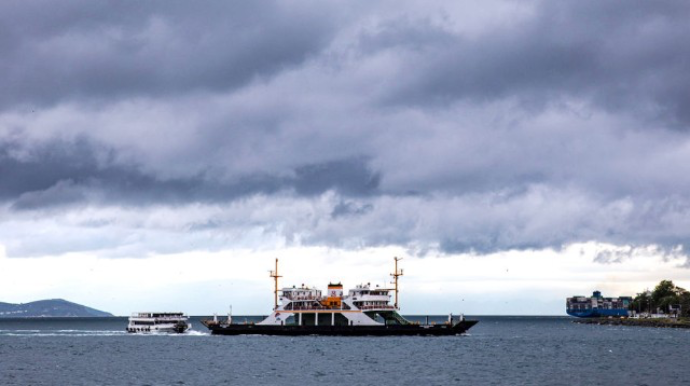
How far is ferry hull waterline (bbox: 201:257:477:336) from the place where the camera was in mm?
164625

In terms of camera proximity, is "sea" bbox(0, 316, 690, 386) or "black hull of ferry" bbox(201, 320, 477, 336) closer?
"sea" bbox(0, 316, 690, 386)

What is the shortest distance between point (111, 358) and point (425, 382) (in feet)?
174

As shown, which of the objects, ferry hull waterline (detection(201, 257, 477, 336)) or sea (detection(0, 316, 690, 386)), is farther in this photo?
ferry hull waterline (detection(201, 257, 477, 336))

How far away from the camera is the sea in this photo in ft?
303

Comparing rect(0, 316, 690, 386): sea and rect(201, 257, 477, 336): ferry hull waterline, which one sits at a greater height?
rect(201, 257, 477, 336): ferry hull waterline

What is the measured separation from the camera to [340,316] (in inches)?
6639

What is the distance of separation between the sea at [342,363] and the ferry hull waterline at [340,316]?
4.21m

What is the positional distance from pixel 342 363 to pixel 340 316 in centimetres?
5591

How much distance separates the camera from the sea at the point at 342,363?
303 ft

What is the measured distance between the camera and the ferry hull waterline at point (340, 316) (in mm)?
164625

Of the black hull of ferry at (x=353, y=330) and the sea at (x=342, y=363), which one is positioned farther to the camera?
the black hull of ferry at (x=353, y=330)

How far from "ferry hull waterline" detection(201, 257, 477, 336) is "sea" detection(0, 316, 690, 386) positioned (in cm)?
421

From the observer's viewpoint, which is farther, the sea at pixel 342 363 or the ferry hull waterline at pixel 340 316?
the ferry hull waterline at pixel 340 316

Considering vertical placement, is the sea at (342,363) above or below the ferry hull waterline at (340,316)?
below
